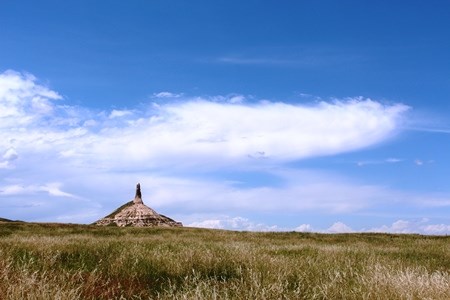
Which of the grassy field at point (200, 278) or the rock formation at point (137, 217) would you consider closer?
the grassy field at point (200, 278)

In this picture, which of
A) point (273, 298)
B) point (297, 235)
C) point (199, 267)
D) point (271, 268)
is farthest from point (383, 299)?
point (297, 235)

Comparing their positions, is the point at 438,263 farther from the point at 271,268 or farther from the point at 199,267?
the point at 199,267

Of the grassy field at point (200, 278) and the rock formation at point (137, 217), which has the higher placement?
the rock formation at point (137, 217)

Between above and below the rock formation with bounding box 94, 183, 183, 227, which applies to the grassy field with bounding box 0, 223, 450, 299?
below

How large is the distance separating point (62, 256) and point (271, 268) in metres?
4.07

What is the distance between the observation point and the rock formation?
87.2 m

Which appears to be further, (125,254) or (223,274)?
(125,254)

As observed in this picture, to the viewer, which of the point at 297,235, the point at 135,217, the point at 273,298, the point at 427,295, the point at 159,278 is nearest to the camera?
the point at 427,295

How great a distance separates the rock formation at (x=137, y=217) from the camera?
8725cm

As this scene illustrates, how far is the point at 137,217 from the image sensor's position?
291 feet

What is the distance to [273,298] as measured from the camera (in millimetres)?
4785

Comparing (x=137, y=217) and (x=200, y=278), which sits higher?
(x=137, y=217)

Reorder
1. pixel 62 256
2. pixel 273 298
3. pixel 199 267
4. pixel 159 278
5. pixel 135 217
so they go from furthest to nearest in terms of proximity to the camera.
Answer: pixel 135 217 → pixel 62 256 → pixel 199 267 → pixel 159 278 → pixel 273 298

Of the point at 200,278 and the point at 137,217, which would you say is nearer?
the point at 200,278
